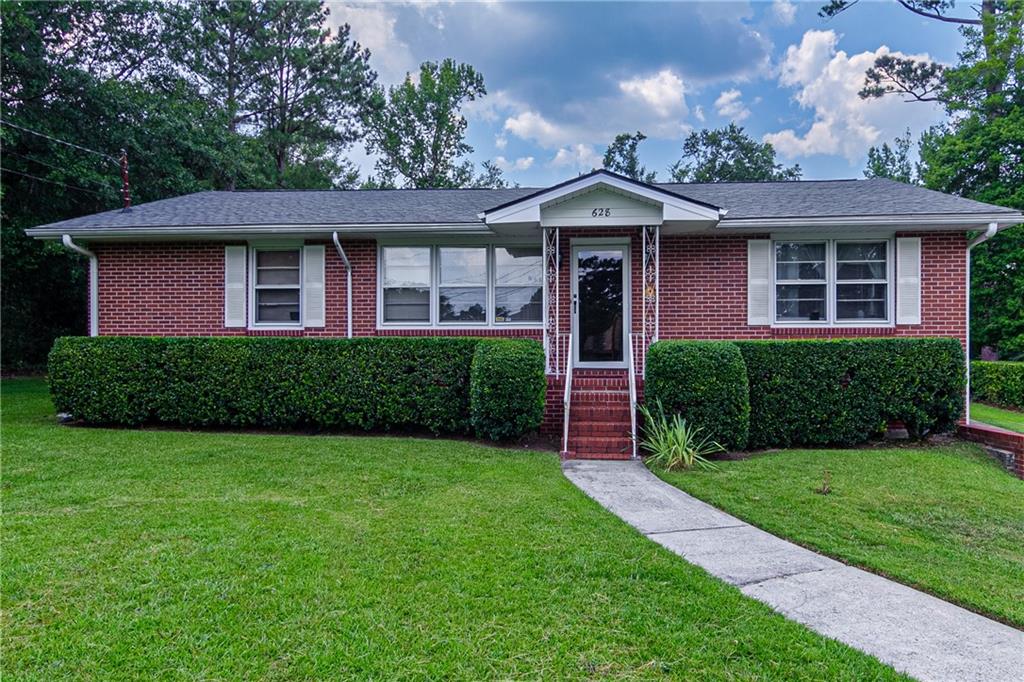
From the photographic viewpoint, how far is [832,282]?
28.3 ft

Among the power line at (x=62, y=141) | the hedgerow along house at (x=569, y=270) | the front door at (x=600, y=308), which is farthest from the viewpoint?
the power line at (x=62, y=141)

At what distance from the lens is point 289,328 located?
30.6 feet

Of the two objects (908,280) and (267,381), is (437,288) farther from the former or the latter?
(908,280)

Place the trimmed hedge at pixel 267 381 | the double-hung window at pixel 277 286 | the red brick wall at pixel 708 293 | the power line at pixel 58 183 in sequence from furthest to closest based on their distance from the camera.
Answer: the power line at pixel 58 183 < the double-hung window at pixel 277 286 < the red brick wall at pixel 708 293 < the trimmed hedge at pixel 267 381

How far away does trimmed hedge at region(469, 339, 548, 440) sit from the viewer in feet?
23.0

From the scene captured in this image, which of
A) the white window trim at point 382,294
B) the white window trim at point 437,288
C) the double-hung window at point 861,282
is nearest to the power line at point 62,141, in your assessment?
the white window trim at point 382,294

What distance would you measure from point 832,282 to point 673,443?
4.65 meters

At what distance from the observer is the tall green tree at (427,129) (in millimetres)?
27984

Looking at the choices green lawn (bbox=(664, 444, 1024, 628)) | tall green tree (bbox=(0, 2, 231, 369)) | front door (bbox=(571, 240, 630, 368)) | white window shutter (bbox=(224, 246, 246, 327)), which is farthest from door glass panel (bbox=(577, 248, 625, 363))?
tall green tree (bbox=(0, 2, 231, 369))

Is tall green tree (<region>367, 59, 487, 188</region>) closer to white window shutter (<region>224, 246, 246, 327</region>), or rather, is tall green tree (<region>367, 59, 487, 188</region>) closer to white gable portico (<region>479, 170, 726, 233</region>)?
white window shutter (<region>224, 246, 246, 327</region>)

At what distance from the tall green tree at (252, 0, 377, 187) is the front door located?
19645 millimetres

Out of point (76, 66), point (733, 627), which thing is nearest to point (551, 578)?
point (733, 627)

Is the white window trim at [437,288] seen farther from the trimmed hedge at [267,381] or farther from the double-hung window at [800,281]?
the double-hung window at [800,281]

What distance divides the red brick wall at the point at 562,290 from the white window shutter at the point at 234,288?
126mm
